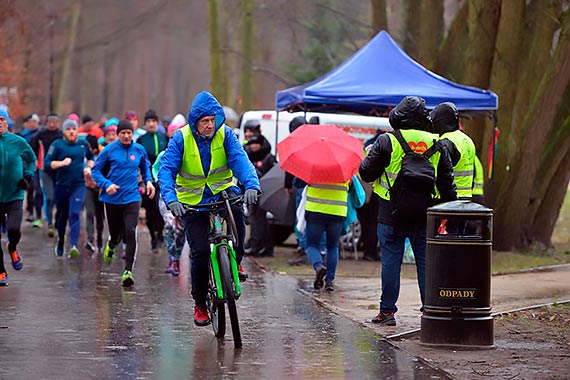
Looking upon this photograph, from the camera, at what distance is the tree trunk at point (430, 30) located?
23.4 metres

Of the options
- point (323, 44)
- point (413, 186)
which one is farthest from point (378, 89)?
point (323, 44)

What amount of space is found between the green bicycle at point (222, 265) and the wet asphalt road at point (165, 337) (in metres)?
0.21

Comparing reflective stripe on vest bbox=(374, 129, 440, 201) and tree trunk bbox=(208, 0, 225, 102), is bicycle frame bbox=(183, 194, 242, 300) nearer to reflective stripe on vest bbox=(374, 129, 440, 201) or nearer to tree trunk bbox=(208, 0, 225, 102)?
reflective stripe on vest bbox=(374, 129, 440, 201)

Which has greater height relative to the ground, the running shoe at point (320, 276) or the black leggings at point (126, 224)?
the black leggings at point (126, 224)

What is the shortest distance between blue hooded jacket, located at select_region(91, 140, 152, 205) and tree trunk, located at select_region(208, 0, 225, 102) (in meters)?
21.0

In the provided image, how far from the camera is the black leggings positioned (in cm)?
1409

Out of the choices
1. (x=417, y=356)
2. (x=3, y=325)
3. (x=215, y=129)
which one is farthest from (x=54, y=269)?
(x=417, y=356)

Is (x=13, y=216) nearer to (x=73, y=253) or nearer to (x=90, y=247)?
(x=73, y=253)

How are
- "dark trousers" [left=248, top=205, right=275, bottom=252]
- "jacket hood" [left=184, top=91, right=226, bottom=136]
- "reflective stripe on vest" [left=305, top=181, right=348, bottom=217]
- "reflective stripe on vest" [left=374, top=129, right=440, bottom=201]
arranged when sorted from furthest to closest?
"dark trousers" [left=248, top=205, right=275, bottom=252]
"reflective stripe on vest" [left=305, top=181, right=348, bottom=217]
"reflective stripe on vest" [left=374, top=129, right=440, bottom=201]
"jacket hood" [left=184, top=91, right=226, bottom=136]

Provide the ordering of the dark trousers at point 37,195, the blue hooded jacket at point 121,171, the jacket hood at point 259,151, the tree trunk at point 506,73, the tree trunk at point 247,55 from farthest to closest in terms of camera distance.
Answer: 1. the tree trunk at point 247,55
2. the dark trousers at point 37,195
3. the tree trunk at point 506,73
4. the jacket hood at point 259,151
5. the blue hooded jacket at point 121,171

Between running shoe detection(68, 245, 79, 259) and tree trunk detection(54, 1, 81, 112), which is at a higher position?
tree trunk detection(54, 1, 81, 112)

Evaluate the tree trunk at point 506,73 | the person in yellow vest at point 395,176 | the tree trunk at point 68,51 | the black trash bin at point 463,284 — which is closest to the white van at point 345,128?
the tree trunk at point 506,73

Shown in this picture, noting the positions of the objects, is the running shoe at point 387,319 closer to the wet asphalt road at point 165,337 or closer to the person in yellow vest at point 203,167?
the wet asphalt road at point 165,337

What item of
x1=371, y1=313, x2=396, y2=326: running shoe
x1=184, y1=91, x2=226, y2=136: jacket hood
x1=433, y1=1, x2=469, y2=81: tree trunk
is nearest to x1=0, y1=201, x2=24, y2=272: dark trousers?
x1=184, y1=91, x2=226, y2=136: jacket hood
